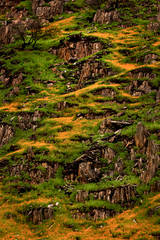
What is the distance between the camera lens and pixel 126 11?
70.1 m

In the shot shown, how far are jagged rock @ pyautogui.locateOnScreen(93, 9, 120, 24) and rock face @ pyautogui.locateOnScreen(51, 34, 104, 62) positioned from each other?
48.8ft

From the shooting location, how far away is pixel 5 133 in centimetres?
3412

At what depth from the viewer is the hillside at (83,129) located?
19234mm

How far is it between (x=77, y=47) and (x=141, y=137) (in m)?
36.1

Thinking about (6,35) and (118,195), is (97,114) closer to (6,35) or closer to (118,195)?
(118,195)

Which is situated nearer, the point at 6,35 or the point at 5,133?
the point at 5,133

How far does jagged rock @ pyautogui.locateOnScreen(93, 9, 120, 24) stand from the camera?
66.6 meters

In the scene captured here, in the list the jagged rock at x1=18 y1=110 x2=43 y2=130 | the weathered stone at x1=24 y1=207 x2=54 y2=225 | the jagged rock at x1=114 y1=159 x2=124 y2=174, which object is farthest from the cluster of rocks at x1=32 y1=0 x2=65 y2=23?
the weathered stone at x1=24 y1=207 x2=54 y2=225

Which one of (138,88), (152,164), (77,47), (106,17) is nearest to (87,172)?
(152,164)

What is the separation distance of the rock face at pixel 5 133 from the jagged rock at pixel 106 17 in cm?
4531

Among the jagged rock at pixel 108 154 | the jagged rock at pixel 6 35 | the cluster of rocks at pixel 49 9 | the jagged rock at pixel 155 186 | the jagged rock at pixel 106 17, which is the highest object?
the cluster of rocks at pixel 49 9

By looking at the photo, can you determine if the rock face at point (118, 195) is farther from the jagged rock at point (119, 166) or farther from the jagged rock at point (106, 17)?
the jagged rock at point (106, 17)

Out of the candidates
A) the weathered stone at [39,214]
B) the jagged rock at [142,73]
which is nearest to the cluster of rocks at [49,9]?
the jagged rock at [142,73]

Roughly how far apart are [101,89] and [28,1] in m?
64.3
